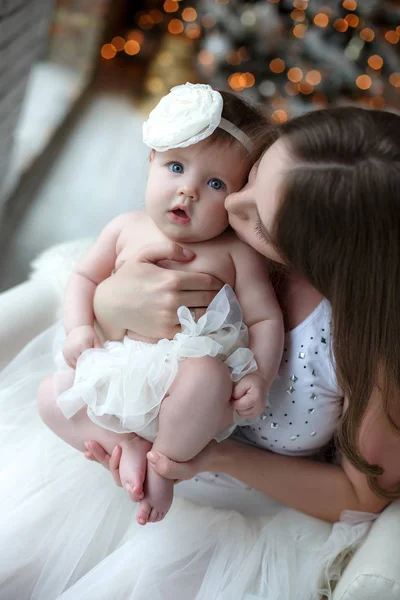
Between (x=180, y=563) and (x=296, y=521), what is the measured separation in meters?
0.21

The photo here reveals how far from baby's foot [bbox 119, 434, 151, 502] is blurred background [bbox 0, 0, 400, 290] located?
5.43ft

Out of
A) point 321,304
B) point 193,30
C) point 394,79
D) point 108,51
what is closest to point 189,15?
point 193,30

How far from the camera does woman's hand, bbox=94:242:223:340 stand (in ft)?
3.42

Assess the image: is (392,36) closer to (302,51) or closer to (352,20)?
(352,20)

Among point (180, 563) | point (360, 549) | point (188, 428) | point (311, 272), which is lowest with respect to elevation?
point (180, 563)

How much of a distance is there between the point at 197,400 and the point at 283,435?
0.23m

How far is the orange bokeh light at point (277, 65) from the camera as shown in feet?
11.5

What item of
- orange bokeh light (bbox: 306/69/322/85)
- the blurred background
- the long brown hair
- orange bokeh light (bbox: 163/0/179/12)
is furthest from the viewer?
orange bokeh light (bbox: 163/0/179/12)

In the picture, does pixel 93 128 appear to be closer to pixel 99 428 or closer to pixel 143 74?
pixel 143 74

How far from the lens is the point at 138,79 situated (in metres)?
3.92

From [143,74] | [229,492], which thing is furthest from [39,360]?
[143,74]

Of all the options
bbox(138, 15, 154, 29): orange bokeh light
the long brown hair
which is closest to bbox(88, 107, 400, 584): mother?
the long brown hair

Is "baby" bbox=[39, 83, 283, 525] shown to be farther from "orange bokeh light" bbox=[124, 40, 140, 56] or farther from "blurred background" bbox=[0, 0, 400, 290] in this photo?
"orange bokeh light" bbox=[124, 40, 140, 56]

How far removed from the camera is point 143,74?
400cm
